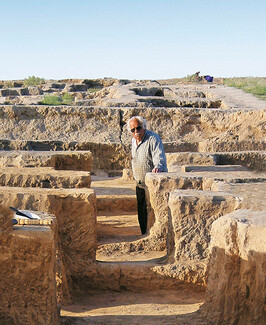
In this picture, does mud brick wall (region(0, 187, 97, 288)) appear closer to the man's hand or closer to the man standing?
the man's hand

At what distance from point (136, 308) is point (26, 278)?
3.58 ft

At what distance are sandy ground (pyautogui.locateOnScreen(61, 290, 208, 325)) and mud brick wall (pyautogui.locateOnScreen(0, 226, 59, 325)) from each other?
0.33 m

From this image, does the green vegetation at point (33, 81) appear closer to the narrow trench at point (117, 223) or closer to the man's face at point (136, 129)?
the narrow trench at point (117, 223)

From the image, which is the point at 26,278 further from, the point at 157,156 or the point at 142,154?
the point at 142,154

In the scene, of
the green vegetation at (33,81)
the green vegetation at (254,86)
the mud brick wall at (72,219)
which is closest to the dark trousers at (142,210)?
the mud brick wall at (72,219)

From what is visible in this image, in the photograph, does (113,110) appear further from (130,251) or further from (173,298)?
(173,298)

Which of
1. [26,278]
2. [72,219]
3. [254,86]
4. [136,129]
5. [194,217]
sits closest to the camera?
[26,278]

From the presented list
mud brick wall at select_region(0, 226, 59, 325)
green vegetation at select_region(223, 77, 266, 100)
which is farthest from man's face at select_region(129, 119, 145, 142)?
green vegetation at select_region(223, 77, 266, 100)

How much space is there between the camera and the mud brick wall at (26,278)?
10.6 ft

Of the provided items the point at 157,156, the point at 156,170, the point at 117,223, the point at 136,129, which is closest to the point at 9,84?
the point at 117,223

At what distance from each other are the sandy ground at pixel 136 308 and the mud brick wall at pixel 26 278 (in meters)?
0.33

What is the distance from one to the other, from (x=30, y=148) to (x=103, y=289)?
4242 millimetres

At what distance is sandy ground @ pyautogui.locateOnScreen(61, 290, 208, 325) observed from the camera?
12.0 feet

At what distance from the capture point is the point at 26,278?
327cm
